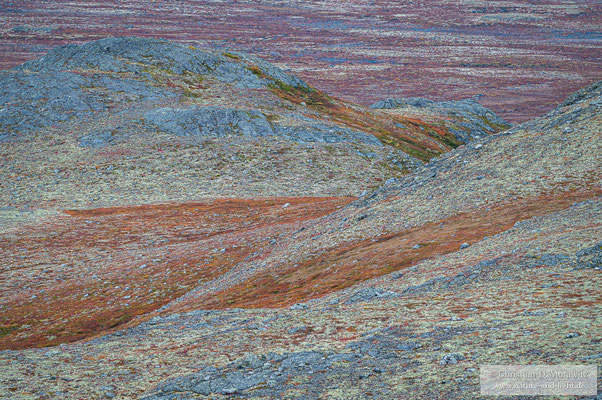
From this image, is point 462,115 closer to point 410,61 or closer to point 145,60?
point 145,60

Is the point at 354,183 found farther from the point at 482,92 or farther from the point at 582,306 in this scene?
the point at 482,92

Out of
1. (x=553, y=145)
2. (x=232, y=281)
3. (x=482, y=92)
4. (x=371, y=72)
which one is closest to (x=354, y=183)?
(x=553, y=145)

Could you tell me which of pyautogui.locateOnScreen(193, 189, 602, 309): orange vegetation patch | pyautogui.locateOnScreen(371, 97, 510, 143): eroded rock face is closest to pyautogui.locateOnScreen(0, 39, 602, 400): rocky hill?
pyautogui.locateOnScreen(193, 189, 602, 309): orange vegetation patch

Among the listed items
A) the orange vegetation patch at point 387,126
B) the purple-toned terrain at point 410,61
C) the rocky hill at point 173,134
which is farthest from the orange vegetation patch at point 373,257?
the purple-toned terrain at point 410,61

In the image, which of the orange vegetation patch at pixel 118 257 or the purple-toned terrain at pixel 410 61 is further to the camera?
the purple-toned terrain at pixel 410 61

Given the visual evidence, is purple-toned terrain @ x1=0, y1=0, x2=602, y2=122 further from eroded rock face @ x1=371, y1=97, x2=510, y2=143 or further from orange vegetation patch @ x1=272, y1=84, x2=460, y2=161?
orange vegetation patch @ x1=272, y1=84, x2=460, y2=161

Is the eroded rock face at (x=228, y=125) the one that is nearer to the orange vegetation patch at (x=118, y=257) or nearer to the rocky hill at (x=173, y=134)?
the rocky hill at (x=173, y=134)
